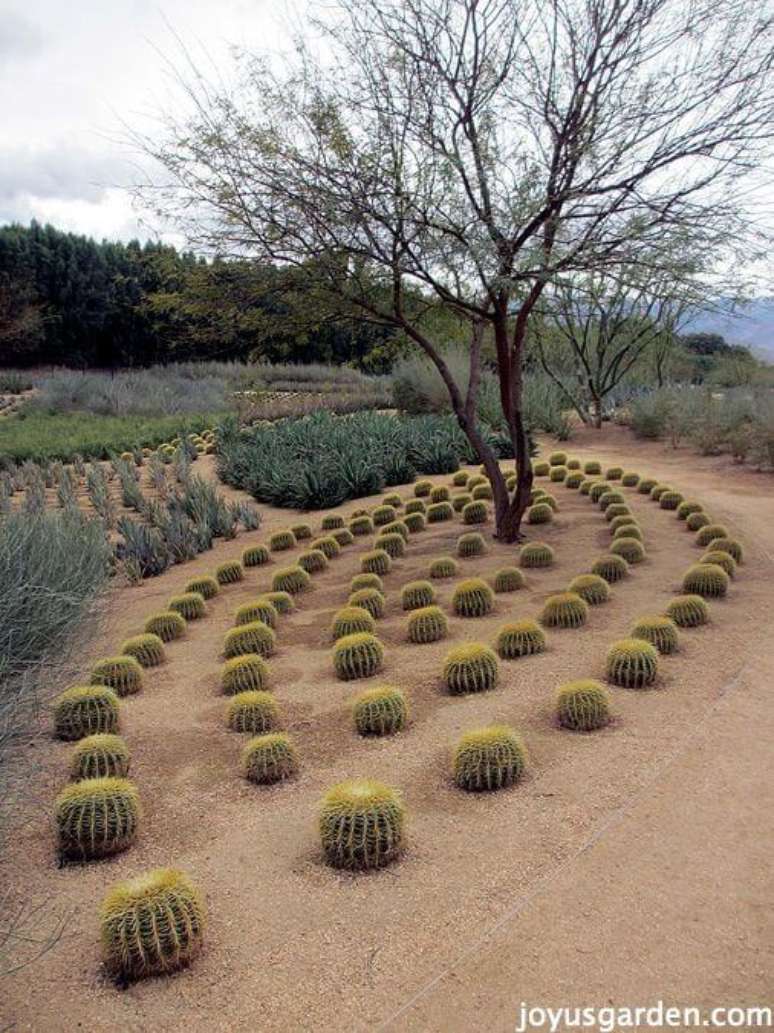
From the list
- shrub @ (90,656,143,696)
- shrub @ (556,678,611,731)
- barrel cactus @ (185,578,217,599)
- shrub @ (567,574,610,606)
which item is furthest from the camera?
barrel cactus @ (185,578,217,599)

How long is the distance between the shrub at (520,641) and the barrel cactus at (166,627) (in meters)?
3.12

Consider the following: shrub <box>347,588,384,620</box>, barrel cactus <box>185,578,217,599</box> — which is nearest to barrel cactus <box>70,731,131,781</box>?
shrub <box>347,588,384,620</box>

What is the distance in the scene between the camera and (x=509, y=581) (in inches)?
334

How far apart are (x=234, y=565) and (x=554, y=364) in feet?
57.4

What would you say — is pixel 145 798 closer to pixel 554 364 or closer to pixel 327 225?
pixel 327 225

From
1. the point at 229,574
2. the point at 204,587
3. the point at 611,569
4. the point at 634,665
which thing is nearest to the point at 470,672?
the point at 634,665

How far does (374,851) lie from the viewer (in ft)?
13.2

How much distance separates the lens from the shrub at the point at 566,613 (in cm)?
715

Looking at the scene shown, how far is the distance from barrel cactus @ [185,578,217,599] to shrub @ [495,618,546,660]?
4012mm

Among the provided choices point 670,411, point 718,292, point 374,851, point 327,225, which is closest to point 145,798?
point 374,851

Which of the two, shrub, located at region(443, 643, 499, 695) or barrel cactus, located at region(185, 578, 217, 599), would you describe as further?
barrel cactus, located at region(185, 578, 217, 599)

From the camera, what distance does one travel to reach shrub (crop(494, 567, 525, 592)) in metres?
8.46

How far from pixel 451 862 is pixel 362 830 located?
1.38 feet

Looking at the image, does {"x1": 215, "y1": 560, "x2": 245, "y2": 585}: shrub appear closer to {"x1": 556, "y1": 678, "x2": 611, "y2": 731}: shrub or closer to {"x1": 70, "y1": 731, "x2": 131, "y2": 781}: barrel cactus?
{"x1": 70, "y1": 731, "x2": 131, "y2": 781}: barrel cactus
